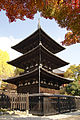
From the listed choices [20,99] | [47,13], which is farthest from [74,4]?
[20,99]

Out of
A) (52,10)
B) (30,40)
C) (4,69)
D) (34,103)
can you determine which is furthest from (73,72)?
(52,10)

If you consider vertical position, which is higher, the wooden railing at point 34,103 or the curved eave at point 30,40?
the curved eave at point 30,40

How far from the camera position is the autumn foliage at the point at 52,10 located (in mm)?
5133

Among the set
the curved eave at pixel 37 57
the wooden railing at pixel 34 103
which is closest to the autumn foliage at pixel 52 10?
the wooden railing at pixel 34 103

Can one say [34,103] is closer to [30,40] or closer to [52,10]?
[52,10]

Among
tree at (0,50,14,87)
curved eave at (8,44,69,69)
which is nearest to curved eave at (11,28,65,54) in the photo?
curved eave at (8,44,69,69)

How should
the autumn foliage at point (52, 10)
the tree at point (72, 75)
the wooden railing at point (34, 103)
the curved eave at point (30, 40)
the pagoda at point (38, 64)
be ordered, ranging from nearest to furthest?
the autumn foliage at point (52, 10) < the wooden railing at point (34, 103) < the pagoda at point (38, 64) < the curved eave at point (30, 40) < the tree at point (72, 75)

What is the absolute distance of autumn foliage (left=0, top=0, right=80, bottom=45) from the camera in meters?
5.13

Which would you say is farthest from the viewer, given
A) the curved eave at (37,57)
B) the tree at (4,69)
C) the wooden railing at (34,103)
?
the tree at (4,69)

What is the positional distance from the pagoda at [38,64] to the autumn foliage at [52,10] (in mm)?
6714

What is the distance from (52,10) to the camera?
572 cm

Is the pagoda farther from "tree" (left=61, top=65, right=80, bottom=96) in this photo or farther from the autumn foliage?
"tree" (left=61, top=65, right=80, bottom=96)

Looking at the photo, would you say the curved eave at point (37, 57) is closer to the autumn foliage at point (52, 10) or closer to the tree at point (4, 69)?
the autumn foliage at point (52, 10)

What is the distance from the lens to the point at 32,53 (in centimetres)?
1384
